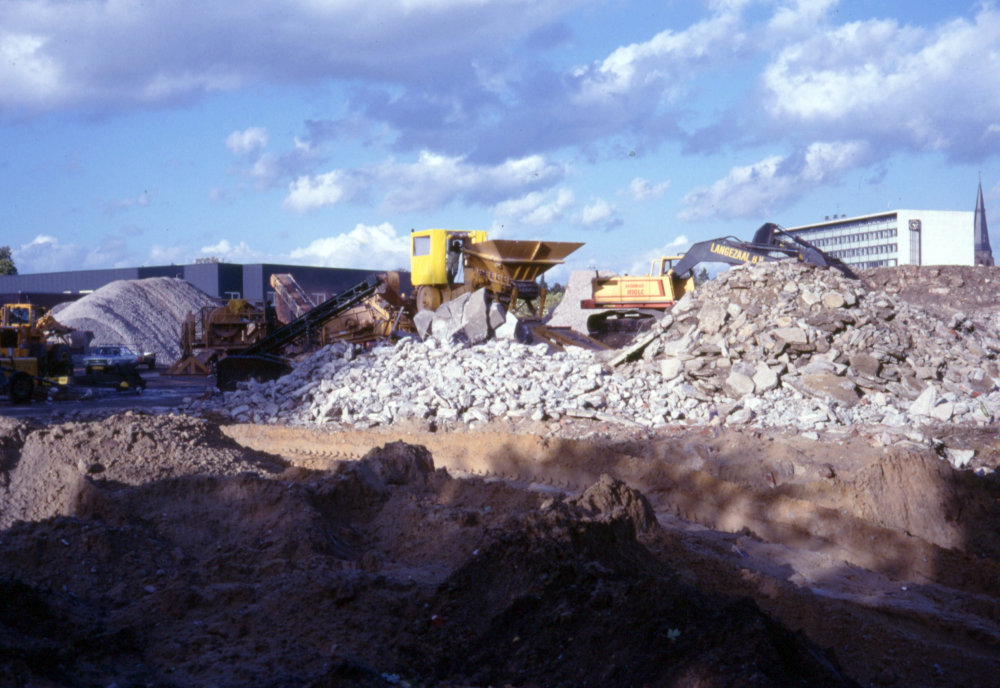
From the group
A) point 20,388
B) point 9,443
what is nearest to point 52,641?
point 9,443

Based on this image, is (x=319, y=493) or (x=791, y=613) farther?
(x=319, y=493)

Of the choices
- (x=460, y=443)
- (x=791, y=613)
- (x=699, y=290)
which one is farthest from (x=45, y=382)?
(x=791, y=613)

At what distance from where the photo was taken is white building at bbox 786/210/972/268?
108 feet

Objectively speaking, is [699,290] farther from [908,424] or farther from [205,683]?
[205,683]

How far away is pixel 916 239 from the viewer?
32969 millimetres

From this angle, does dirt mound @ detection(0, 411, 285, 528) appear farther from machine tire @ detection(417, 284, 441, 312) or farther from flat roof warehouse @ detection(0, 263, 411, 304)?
flat roof warehouse @ detection(0, 263, 411, 304)

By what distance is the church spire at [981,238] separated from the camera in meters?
33.8

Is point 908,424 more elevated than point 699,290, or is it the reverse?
point 699,290

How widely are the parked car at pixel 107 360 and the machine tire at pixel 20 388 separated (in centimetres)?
312

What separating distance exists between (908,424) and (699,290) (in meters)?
5.71

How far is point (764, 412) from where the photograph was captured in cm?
1089

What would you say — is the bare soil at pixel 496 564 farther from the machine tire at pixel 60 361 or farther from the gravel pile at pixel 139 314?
the gravel pile at pixel 139 314

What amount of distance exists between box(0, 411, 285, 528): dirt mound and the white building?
96.1 feet

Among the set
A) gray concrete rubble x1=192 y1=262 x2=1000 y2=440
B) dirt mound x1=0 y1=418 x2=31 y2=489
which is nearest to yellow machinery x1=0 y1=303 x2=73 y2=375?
gray concrete rubble x1=192 y1=262 x2=1000 y2=440
